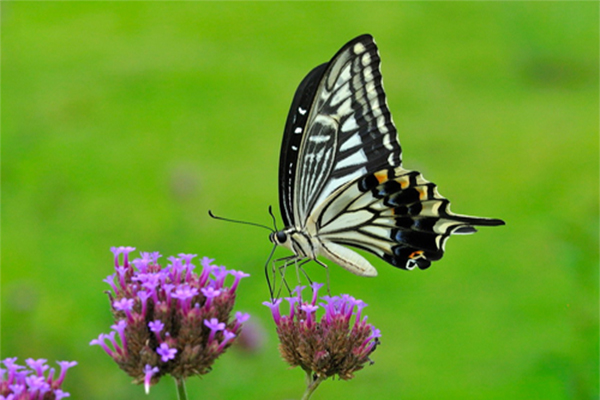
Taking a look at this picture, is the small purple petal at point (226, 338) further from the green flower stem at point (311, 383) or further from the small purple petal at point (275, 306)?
the green flower stem at point (311, 383)

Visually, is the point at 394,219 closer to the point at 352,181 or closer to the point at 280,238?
the point at 352,181

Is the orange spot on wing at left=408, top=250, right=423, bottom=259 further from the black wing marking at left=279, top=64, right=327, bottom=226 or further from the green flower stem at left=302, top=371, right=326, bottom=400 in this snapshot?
the green flower stem at left=302, top=371, right=326, bottom=400

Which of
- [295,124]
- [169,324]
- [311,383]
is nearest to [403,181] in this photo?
[295,124]

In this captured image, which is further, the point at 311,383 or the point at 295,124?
the point at 295,124

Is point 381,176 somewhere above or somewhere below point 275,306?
above

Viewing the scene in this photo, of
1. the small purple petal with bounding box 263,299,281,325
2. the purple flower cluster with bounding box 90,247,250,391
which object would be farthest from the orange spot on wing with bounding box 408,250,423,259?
the purple flower cluster with bounding box 90,247,250,391

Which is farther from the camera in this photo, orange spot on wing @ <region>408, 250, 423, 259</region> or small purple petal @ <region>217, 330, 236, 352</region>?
orange spot on wing @ <region>408, 250, 423, 259</region>
